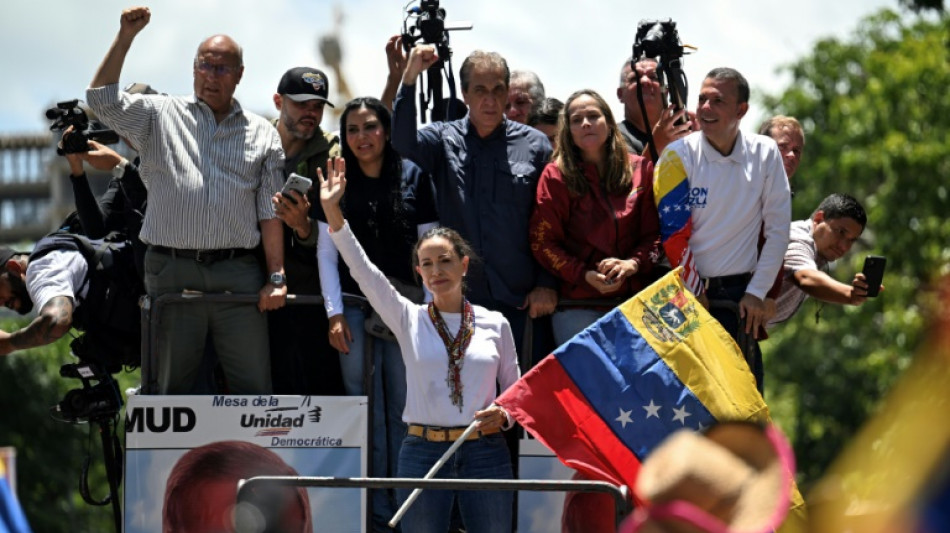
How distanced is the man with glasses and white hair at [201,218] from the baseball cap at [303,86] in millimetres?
470

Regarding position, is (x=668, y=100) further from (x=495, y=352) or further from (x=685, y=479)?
(x=685, y=479)

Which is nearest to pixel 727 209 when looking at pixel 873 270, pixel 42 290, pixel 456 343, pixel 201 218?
pixel 873 270

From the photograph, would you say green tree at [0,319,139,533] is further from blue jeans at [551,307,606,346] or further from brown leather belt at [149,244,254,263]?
blue jeans at [551,307,606,346]

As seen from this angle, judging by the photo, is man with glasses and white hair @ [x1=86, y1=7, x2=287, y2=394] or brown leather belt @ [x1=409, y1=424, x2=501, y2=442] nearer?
brown leather belt @ [x1=409, y1=424, x2=501, y2=442]

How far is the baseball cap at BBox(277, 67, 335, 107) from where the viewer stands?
8859 mm

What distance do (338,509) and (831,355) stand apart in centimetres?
2825

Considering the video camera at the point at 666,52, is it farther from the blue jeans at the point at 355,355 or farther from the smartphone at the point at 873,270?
the blue jeans at the point at 355,355

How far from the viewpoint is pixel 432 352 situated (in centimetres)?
766

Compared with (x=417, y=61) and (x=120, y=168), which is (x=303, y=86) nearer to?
(x=417, y=61)

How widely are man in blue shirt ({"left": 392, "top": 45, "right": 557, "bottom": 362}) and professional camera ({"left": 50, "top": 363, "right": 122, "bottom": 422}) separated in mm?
2127

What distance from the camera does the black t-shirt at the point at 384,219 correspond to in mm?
8391

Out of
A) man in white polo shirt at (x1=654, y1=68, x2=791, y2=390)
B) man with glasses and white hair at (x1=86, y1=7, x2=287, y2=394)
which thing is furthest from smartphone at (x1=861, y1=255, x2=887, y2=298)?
man with glasses and white hair at (x1=86, y1=7, x2=287, y2=394)

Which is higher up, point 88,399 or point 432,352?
point 432,352

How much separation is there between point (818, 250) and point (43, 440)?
29964mm
